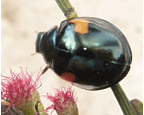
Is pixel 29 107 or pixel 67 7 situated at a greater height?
pixel 67 7

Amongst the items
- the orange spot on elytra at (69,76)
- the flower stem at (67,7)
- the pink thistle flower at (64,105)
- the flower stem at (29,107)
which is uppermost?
the flower stem at (67,7)

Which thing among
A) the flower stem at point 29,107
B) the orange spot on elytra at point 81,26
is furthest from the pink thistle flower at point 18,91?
the orange spot on elytra at point 81,26

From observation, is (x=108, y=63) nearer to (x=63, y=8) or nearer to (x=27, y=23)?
(x=63, y=8)

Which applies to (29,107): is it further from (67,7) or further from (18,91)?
(67,7)

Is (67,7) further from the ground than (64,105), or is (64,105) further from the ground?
(67,7)

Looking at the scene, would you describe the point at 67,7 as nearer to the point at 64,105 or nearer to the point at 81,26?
the point at 81,26

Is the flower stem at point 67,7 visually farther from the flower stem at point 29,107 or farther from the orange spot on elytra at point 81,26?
the flower stem at point 29,107

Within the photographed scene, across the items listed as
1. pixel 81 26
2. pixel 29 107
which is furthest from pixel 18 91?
pixel 81 26

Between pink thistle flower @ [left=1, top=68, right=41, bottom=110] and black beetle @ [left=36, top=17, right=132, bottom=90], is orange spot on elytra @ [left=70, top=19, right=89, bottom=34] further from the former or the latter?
pink thistle flower @ [left=1, top=68, right=41, bottom=110]

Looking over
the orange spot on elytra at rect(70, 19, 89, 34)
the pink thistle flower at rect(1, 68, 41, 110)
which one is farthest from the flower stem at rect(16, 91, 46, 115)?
the orange spot on elytra at rect(70, 19, 89, 34)

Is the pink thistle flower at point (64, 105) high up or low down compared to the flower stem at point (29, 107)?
down
